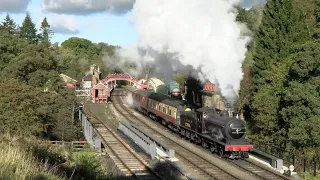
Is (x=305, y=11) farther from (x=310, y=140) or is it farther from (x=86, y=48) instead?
(x=86, y=48)

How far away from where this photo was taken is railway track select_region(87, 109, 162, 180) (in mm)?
20188

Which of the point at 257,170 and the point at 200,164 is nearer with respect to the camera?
the point at 257,170

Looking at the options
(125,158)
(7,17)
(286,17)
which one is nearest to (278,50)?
(286,17)

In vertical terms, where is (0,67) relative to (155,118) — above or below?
above

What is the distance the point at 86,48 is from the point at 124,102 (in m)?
88.4

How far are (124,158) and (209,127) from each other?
567 cm

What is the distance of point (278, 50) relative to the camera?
4147 cm

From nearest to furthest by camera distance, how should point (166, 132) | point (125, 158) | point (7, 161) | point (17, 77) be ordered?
point (7, 161) < point (125, 158) < point (166, 132) < point (17, 77)

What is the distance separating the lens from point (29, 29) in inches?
4601

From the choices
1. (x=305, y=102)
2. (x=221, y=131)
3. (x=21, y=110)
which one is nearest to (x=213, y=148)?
(x=221, y=131)

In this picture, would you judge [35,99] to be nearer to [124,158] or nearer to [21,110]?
[21,110]

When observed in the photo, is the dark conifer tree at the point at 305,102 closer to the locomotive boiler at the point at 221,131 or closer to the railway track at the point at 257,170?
the locomotive boiler at the point at 221,131

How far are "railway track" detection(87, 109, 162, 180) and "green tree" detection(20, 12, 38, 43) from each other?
288ft

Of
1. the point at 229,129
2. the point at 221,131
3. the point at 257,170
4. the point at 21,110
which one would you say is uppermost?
the point at 21,110
